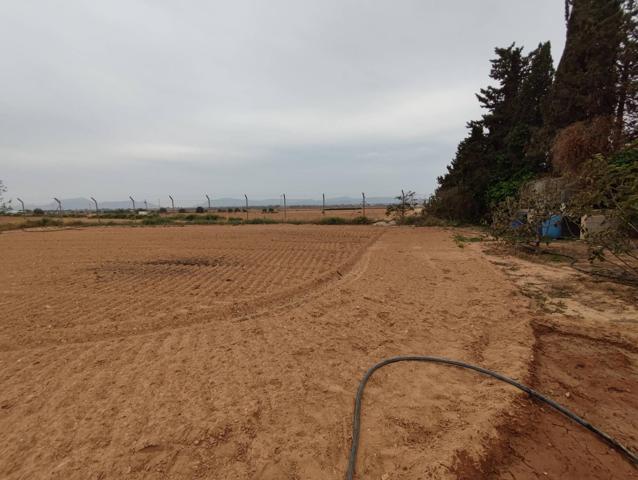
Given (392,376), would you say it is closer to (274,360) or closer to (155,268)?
(274,360)

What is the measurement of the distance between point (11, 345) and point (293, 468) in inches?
134

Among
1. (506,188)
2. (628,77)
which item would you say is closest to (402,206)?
(506,188)

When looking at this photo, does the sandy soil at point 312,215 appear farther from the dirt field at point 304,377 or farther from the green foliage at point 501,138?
the dirt field at point 304,377

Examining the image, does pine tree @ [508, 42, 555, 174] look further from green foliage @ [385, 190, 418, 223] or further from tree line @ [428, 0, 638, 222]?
green foliage @ [385, 190, 418, 223]

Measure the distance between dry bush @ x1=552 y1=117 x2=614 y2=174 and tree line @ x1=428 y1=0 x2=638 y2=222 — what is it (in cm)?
3

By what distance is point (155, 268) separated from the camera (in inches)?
256

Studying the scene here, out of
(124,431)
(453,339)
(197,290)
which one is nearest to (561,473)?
(453,339)

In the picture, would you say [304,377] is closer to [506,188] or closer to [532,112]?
[506,188]

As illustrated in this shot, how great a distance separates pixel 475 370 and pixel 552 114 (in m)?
13.2

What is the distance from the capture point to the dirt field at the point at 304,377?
1839 mm

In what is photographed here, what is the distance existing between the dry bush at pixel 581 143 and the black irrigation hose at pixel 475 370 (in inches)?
388

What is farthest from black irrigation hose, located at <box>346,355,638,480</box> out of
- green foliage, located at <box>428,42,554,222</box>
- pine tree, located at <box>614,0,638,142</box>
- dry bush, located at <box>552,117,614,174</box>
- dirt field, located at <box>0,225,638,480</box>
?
green foliage, located at <box>428,42,554,222</box>

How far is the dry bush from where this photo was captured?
967cm

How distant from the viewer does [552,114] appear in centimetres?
1166
